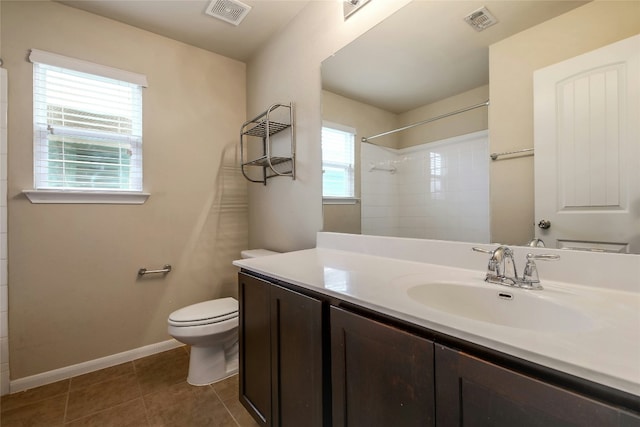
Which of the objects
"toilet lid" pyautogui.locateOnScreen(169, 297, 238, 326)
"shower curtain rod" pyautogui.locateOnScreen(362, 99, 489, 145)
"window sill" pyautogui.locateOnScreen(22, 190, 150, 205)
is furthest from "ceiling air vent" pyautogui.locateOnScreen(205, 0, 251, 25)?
"toilet lid" pyautogui.locateOnScreen(169, 297, 238, 326)

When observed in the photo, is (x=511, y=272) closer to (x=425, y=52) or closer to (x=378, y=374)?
(x=378, y=374)

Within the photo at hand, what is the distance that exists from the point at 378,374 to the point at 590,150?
940mm

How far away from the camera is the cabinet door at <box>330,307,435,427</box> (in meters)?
0.66

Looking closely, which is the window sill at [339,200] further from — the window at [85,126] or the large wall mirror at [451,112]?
the window at [85,126]

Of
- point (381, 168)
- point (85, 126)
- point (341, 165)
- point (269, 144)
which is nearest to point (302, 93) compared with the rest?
point (269, 144)

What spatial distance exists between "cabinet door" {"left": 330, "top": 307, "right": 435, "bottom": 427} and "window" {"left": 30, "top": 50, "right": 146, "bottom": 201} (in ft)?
6.50

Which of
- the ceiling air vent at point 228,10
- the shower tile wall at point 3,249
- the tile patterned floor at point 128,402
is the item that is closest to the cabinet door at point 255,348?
the tile patterned floor at point 128,402

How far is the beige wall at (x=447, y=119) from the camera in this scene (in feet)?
3.73

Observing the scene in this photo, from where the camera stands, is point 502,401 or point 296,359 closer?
point 502,401

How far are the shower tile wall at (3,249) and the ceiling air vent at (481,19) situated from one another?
2.53 meters

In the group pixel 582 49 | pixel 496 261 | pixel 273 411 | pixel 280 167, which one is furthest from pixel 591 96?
pixel 280 167

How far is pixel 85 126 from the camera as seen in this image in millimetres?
1938

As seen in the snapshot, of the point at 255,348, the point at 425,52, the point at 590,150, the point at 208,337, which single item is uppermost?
the point at 425,52

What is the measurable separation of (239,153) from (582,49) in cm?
235
